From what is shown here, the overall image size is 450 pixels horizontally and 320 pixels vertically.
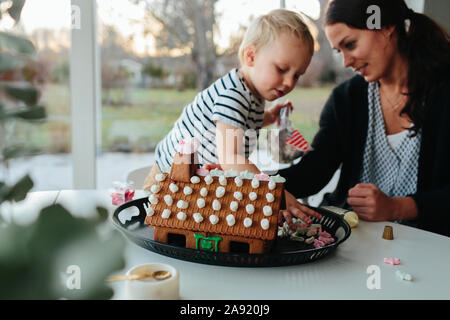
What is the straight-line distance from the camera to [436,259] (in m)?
0.85

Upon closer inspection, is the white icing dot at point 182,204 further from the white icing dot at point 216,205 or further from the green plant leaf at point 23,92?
the green plant leaf at point 23,92

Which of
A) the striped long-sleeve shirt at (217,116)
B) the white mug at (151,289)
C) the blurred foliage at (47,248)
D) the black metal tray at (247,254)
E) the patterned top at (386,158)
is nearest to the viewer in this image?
the blurred foliage at (47,248)

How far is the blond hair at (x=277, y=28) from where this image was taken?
1.29 meters

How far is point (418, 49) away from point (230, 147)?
0.76m

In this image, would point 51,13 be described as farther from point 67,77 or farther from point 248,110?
point 248,110

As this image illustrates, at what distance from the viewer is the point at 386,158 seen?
146 centimetres

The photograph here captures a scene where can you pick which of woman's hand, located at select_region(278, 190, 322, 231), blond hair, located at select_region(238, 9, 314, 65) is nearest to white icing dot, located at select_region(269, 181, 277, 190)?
woman's hand, located at select_region(278, 190, 322, 231)

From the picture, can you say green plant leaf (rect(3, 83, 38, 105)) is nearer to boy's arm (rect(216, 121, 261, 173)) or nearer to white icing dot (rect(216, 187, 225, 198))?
white icing dot (rect(216, 187, 225, 198))

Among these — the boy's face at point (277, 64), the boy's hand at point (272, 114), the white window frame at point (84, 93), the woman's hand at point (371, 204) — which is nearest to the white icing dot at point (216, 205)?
the woman's hand at point (371, 204)

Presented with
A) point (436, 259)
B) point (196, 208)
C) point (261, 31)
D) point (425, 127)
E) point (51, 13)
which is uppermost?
point (51, 13)

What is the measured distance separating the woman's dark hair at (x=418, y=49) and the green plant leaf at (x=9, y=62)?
49.7 inches

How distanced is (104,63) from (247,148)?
4.91ft

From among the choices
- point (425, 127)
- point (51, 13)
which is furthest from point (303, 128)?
point (51, 13)

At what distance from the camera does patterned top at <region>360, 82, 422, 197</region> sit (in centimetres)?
141
